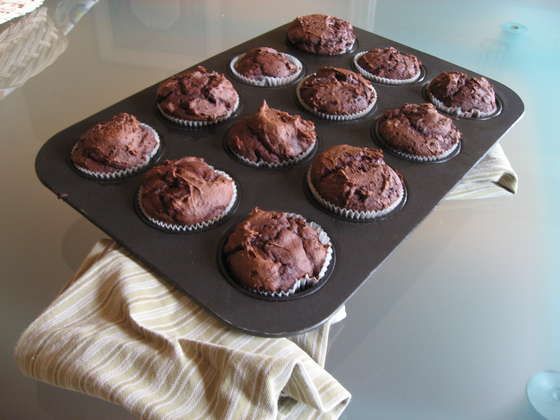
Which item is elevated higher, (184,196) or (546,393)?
(184,196)

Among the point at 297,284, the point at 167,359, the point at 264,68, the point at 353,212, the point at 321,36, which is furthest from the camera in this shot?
the point at 321,36

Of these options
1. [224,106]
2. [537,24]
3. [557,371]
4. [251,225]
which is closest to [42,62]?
[224,106]

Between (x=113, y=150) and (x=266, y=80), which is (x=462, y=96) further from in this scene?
(x=113, y=150)

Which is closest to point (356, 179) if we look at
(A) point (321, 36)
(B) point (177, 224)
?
(B) point (177, 224)

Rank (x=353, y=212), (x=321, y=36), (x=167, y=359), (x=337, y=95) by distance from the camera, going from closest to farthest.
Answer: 1. (x=167, y=359)
2. (x=353, y=212)
3. (x=337, y=95)
4. (x=321, y=36)

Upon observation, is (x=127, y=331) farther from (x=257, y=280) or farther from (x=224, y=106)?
(x=224, y=106)

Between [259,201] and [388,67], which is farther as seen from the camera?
[388,67]

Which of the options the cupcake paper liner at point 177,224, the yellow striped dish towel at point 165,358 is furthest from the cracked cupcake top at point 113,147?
the yellow striped dish towel at point 165,358
